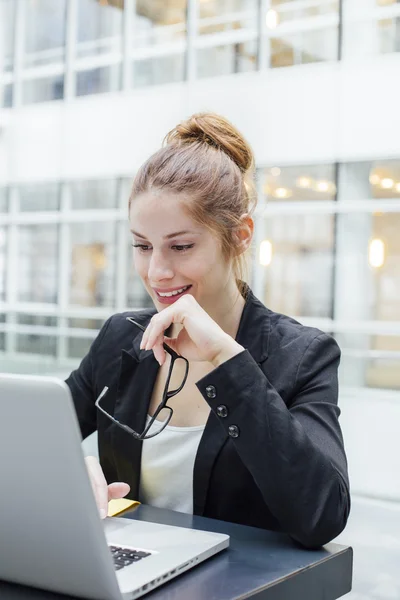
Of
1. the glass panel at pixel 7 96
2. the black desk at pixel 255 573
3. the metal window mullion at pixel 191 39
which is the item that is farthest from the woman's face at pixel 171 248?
the glass panel at pixel 7 96

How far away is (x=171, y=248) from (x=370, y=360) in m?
5.39

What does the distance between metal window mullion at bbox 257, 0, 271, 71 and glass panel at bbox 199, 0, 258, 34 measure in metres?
0.08

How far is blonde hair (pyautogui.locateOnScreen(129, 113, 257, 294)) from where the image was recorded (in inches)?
65.2

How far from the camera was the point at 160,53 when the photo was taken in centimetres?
833

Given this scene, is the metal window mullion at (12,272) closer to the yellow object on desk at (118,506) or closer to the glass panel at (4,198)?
the glass panel at (4,198)

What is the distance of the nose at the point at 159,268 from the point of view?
5.18 feet

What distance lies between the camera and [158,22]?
8.34 meters

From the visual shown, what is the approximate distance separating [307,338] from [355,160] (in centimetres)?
520

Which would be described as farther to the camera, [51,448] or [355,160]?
[355,160]

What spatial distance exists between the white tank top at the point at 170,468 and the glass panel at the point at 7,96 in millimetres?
8126

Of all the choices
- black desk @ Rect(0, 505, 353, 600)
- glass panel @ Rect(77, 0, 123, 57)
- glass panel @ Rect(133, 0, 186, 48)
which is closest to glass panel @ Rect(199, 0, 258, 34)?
glass panel @ Rect(133, 0, 186, 48)

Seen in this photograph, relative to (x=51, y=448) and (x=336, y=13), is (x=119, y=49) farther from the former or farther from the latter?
(x=51, y=448)

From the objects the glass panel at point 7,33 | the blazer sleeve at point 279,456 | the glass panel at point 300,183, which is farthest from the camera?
the glass panel at point 7,33

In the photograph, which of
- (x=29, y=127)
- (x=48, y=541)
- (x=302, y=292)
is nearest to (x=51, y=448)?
(x=48, y=541)
